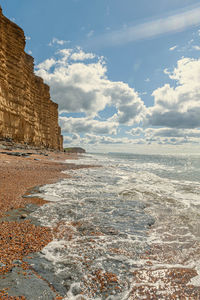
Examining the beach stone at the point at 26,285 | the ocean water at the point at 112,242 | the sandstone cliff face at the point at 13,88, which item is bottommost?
the ocean water at the point at 112,242

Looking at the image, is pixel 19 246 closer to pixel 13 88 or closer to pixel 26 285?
pixel 26 285

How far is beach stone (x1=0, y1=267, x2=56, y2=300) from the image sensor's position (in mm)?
2089

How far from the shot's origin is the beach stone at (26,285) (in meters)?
2.09

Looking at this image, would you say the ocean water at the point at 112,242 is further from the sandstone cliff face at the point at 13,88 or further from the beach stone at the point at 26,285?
the sandstone cliff face at the point at 13,88

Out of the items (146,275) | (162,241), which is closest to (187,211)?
(162,241)

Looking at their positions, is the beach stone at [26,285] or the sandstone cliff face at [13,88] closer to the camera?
the beach stone at [26,285]

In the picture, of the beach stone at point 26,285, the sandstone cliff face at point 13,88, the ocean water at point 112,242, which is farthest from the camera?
the sandstone cliff face at point 13,88

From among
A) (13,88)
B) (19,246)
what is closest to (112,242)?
(19,246)

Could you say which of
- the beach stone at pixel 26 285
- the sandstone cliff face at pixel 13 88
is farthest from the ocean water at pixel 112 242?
the sandstone cliff face at pixel 13 88

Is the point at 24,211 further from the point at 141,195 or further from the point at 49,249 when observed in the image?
the point at 141,195

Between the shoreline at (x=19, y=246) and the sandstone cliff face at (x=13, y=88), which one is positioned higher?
the sandstone cliff face at (x=13, y=88)

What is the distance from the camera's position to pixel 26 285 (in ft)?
7.29

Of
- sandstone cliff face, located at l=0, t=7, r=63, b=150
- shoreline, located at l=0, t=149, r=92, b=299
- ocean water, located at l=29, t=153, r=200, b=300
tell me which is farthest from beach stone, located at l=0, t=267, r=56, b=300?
sandstone cliff face, located at l=0, t=7, r=63, b=150

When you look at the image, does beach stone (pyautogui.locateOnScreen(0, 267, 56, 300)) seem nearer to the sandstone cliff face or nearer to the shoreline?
the shoreline
